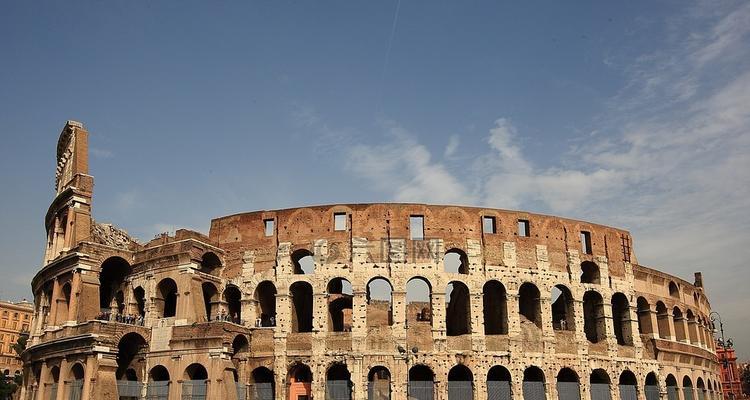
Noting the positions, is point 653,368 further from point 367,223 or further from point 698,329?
point 367,223

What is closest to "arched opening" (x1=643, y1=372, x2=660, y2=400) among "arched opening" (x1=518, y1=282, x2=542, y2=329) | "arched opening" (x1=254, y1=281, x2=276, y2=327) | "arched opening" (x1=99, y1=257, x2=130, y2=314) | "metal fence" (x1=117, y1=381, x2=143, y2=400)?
"arched opening" (x1=518, y1=282, x2=542, y2=329)

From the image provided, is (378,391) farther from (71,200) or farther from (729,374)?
(729,374)

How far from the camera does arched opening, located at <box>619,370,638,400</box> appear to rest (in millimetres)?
30938

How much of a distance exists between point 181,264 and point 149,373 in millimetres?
4583

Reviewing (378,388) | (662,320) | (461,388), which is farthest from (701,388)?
(378,388)

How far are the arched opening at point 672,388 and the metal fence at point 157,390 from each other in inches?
896

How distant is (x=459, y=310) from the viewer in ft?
103

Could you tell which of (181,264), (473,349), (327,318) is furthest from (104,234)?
(473,349)

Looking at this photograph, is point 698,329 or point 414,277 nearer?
point 414,277

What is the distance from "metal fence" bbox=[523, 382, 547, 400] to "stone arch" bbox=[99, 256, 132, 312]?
18035mm

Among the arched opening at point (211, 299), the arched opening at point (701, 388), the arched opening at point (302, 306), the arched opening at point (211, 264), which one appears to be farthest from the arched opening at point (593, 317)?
the arched opening at point (211, 264)

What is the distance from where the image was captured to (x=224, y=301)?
99.9 feet

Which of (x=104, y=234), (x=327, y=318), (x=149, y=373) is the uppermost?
(x=104, y=234)

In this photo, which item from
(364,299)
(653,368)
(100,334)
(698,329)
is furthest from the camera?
(698,329)
